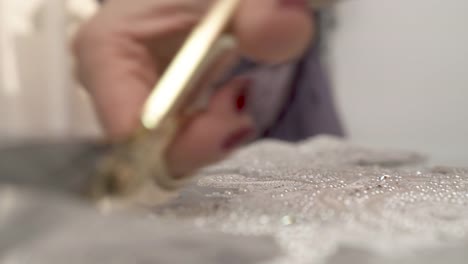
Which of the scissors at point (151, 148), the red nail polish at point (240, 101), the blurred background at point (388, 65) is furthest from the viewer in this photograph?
the blurred background at point (388, 65)

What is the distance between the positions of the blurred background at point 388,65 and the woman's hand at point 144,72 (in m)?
0.10

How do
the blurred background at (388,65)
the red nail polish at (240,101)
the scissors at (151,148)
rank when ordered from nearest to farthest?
the scissors at (151,148) → the red nail polish at (240,101) → the blurred background at (388,65)

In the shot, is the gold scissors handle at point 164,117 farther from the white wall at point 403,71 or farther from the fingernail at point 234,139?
the white wall at point 403,71

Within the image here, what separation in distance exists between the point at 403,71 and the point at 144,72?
0.33 m

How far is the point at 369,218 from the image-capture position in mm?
168

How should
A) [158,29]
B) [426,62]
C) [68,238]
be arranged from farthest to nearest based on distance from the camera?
[426,62] < [158,29] < [68,238]

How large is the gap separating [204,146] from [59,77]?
0.16m

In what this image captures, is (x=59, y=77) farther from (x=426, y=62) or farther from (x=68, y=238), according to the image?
(x=426, y=62)

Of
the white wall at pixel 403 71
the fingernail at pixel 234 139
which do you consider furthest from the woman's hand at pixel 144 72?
the white wall at pixel 403 71

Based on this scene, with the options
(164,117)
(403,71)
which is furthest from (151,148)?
(403,71)

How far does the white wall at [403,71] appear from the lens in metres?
0.47

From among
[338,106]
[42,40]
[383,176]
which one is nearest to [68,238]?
[383,176]

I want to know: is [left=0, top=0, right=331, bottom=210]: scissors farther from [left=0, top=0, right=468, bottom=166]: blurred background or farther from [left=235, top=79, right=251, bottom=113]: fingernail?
[left=0, top=0, right=468, bottom=166]: blurred background

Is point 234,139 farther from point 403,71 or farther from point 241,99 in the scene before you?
point 403,71
